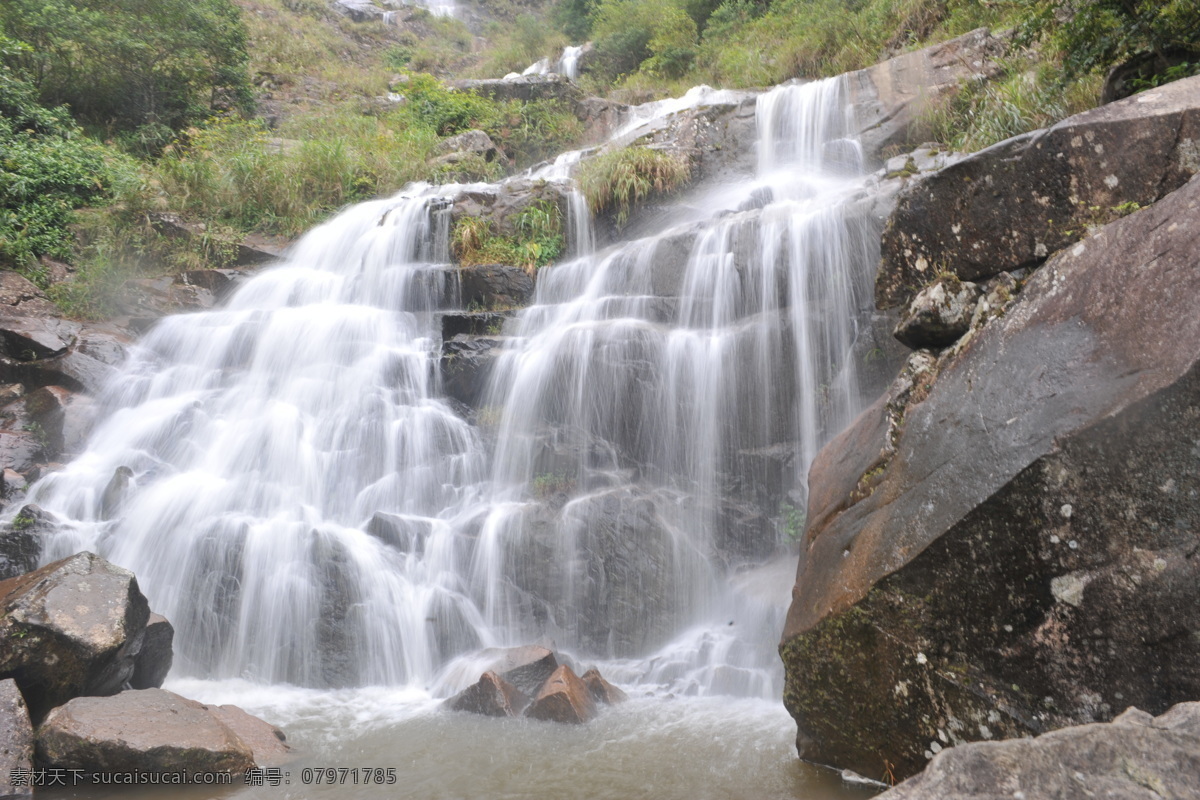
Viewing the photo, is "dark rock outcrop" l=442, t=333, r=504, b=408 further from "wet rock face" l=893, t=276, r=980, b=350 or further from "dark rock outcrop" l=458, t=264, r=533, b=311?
"wet rock face" l=893, t=276, r=980, b=350

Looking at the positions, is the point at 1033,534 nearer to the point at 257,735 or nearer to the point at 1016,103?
the point at 257,735

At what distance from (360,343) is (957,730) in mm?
9062

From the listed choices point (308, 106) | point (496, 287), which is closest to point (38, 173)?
point (496, 287)

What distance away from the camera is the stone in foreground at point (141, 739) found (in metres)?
3.98

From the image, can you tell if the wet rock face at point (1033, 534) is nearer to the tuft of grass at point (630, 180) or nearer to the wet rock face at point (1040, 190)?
the wet rock face at point (1040, 190)

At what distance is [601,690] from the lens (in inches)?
210

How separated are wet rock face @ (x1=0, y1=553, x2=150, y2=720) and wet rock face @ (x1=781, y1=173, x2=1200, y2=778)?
14.5 ft

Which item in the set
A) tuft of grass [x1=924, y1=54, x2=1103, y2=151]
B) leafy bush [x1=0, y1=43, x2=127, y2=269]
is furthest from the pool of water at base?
leafy bush [x1=0, y1=43, x2=127, y2=269]

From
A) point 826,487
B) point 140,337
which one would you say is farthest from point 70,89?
point 826,487

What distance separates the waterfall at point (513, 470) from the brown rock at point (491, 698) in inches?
24.1

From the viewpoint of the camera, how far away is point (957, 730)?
297cm

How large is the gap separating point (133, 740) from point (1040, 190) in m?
5.84

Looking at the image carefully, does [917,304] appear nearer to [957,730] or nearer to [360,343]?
[957,730]

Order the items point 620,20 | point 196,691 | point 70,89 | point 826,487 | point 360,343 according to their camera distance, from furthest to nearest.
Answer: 1. point 620,20
2. point 70,89
3. point 360,343
4. point 196,691
5. point 826,487
